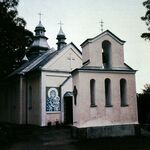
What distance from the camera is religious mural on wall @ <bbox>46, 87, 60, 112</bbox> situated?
2450 centimetres

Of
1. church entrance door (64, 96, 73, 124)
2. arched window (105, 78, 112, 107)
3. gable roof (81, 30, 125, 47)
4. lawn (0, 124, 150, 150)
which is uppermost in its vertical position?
gable roof (81, 30, 125, 47)

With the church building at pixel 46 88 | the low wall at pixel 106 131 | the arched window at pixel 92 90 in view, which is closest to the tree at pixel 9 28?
the church building at pixel 46 88

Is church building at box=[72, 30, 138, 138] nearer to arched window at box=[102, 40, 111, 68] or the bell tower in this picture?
arched window at box=[102, 40, 111, 68]

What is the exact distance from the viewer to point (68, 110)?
2533 cm

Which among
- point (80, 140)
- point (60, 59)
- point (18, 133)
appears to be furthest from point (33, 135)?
point (60, 59)

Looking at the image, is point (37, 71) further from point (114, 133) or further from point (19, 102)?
point (114, 133)

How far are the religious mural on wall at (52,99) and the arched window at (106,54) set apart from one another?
7.16 metres

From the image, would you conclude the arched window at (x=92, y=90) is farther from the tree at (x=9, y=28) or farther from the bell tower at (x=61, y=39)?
the bell tower at (x=61, y=39)

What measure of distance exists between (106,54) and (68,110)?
807cm

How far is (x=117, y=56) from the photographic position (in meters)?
18.6

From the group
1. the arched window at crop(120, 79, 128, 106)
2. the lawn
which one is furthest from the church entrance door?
the arched window at crop(120, 79, 128, 106)

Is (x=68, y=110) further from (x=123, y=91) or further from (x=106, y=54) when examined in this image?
(x=106, y=54)

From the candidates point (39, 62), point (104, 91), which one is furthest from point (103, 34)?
point (39, 62)

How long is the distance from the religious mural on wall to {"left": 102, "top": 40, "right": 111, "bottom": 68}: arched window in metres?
7.16
